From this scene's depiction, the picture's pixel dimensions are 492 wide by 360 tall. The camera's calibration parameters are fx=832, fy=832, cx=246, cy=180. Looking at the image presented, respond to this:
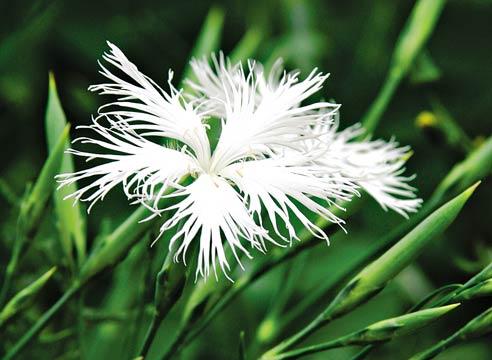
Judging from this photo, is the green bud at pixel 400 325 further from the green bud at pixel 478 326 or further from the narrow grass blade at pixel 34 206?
the narrow grass blade at pixel 34 206

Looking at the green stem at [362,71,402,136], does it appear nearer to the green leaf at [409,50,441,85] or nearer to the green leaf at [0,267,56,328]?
the green leaf at [409,50,441,85]

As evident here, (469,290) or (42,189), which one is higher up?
(42,189)

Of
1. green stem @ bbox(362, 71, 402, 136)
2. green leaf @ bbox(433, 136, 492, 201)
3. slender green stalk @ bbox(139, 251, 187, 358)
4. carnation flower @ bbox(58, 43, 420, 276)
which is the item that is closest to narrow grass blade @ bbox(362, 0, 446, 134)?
green stem @ bbox(362, 71, 402, 136)

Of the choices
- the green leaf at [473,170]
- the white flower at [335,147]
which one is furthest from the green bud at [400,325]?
the green leaf at [473,170]

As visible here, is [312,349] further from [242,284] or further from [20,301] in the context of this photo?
[20,301]

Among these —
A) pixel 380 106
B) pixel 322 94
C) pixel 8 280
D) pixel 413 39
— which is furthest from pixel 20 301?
pixel 322 94

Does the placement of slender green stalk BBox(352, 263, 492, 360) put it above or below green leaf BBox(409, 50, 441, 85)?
below

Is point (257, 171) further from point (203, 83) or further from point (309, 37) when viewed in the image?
point (309, 37)

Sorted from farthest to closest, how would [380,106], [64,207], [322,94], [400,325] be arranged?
[322,94], [380,106], [64,207], [400,325]

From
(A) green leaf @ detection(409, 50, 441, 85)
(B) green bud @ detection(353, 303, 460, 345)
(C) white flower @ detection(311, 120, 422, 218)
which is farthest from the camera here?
(A) green leaf @ detection(409, 50, 441, 85)
